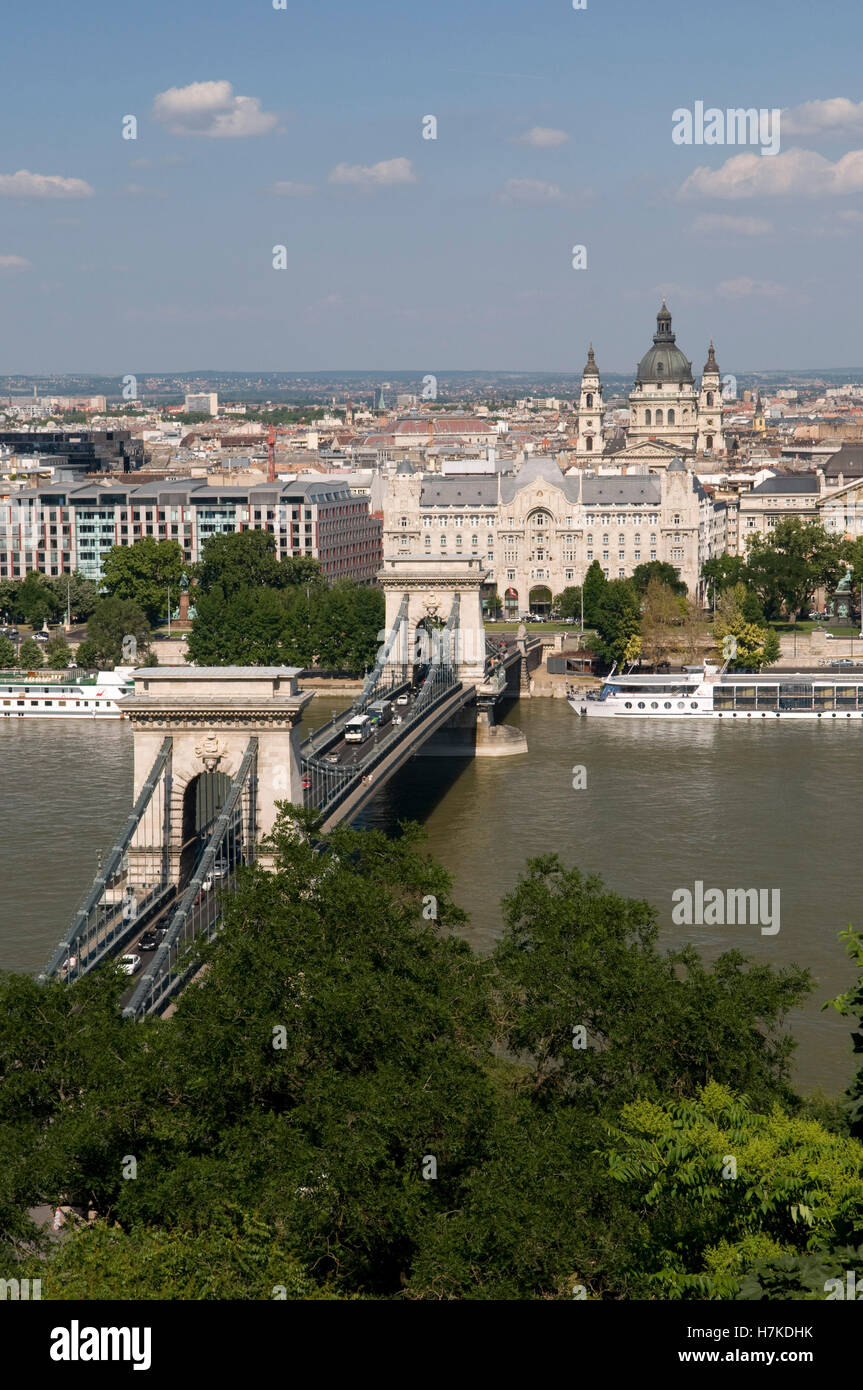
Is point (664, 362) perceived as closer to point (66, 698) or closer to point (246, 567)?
point (246, 567)

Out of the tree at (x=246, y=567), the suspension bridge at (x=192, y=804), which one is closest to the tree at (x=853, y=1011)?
the suspension bridge at (x=192, y=804)

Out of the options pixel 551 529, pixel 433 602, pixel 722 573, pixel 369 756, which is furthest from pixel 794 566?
pixel 369 756

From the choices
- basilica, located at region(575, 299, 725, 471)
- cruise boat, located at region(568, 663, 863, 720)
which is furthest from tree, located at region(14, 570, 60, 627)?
basilica, located at region(575, 299, 725, 471)

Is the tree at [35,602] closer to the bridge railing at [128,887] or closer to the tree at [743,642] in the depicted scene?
the tree at [743,642]

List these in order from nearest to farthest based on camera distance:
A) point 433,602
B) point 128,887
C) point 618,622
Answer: point 128,887 → point 433,602 → point 618,622

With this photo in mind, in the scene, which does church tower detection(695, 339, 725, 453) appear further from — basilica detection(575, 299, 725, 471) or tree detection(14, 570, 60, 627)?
tree detection(14, 570, 60, 627)

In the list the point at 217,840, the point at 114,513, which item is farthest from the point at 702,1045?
the point at 114,513

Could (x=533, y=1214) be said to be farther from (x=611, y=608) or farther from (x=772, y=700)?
(x=611, y=608)
